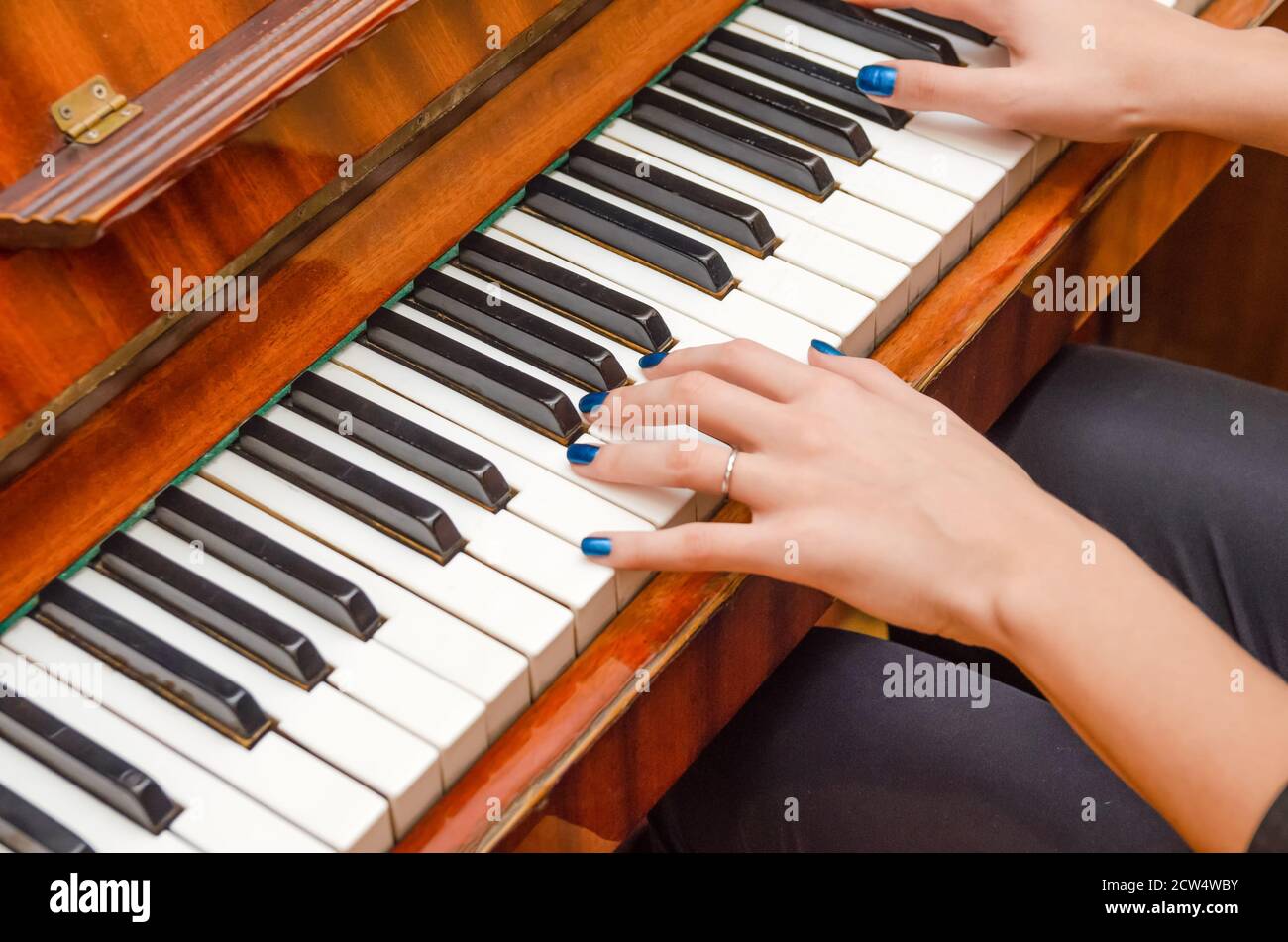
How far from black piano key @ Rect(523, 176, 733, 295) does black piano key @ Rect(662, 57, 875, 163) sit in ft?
0.70

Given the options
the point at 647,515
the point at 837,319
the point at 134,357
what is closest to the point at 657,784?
the point at 647,515

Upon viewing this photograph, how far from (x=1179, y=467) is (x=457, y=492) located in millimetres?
810

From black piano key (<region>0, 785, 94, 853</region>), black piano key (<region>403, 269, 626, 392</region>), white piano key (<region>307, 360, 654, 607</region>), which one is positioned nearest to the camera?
black piano key (<region>0, 785, 94, 853</region>)

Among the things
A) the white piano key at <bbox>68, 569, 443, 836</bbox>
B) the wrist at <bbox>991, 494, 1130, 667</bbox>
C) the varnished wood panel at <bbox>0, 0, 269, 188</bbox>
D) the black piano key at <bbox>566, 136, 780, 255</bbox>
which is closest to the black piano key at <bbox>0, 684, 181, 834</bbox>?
the white piano key at <bbox>68, 569, 443, 836</bbox>

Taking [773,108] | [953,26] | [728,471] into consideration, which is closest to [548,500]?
[728,471]

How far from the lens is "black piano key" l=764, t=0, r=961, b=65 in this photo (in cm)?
167

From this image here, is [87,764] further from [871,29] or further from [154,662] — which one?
[871,29]

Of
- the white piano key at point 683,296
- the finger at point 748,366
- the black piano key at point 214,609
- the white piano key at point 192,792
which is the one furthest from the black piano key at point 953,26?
the white piano key at point 192,792

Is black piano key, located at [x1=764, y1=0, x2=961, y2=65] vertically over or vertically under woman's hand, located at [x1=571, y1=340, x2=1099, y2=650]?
over

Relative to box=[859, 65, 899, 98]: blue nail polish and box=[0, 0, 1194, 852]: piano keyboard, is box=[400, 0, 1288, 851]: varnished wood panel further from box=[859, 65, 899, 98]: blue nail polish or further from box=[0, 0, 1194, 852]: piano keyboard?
box=[859, 65, 899, 98]: blue nail polish

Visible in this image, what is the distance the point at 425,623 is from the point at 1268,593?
881 millimetres

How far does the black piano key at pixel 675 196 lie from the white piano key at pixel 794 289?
1 cm

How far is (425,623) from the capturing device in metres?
1.18

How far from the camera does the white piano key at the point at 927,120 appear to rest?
5.16 feet
